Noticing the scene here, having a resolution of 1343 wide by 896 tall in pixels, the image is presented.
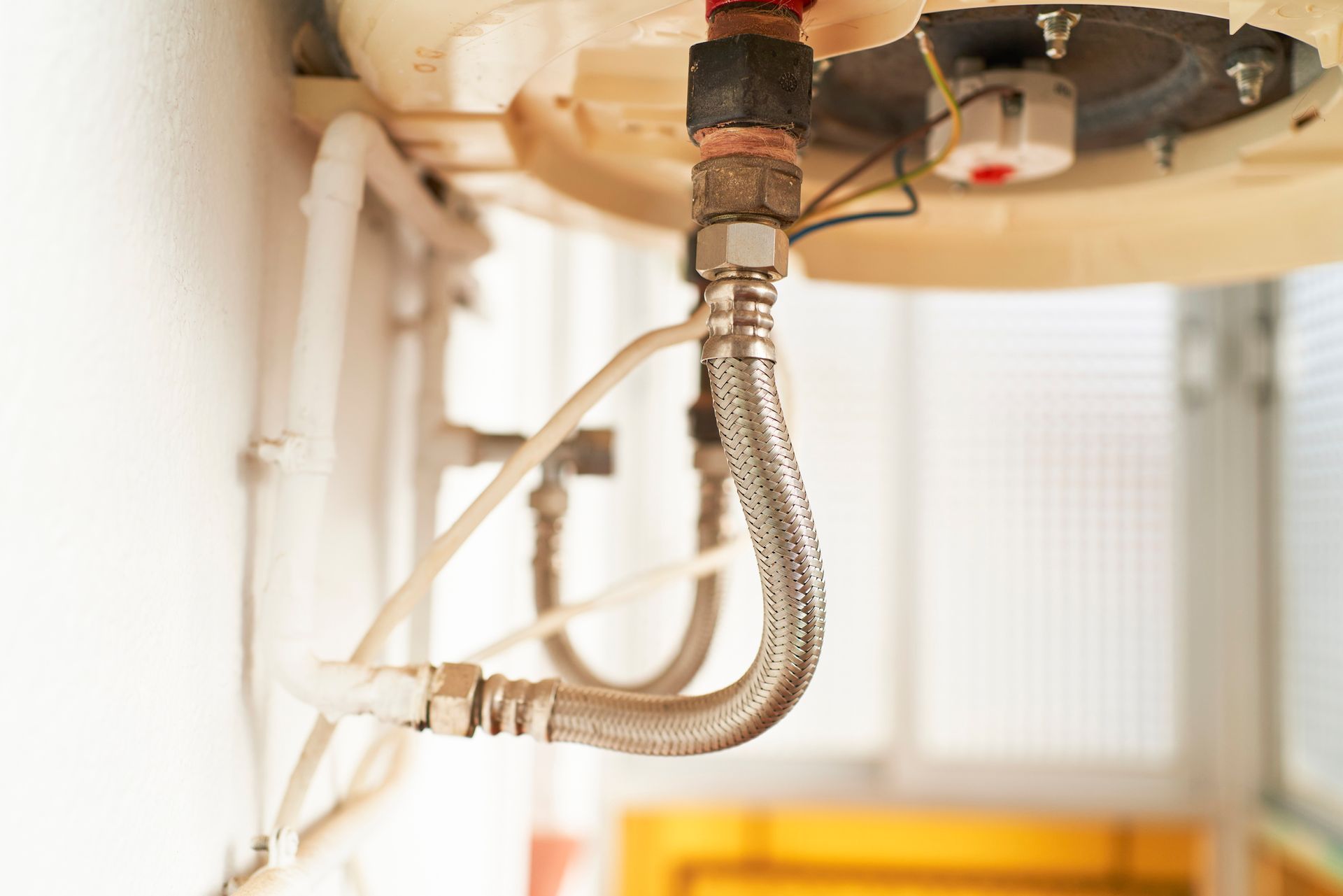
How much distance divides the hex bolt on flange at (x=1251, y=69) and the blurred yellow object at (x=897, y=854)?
4.15ft

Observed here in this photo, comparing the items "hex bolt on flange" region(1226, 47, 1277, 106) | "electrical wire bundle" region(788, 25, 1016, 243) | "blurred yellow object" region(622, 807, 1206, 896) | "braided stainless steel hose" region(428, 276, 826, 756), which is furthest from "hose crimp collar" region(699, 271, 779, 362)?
"blurred yellow object" region(622, 807, 1206, 896)

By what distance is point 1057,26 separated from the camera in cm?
44

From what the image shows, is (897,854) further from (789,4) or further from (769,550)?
(789,4)

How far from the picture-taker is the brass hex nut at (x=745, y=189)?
39 cm

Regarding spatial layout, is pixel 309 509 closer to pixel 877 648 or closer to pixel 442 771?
pixel 442 771

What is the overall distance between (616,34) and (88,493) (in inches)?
11.5

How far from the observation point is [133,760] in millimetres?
351

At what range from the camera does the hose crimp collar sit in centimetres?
39

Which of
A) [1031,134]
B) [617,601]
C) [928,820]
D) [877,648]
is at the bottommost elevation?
[928,820]

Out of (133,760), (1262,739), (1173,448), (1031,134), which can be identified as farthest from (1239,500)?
(133,760)

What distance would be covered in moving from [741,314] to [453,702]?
21cm

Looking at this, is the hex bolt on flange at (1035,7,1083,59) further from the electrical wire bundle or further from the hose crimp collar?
the hose crimp collar

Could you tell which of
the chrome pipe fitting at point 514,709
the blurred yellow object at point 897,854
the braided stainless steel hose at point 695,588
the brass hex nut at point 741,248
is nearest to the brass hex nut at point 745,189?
the brass hex nut at point 741,248

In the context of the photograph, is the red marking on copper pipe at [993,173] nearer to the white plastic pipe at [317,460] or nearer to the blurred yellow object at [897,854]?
the white plastic pipe at [317,460]
